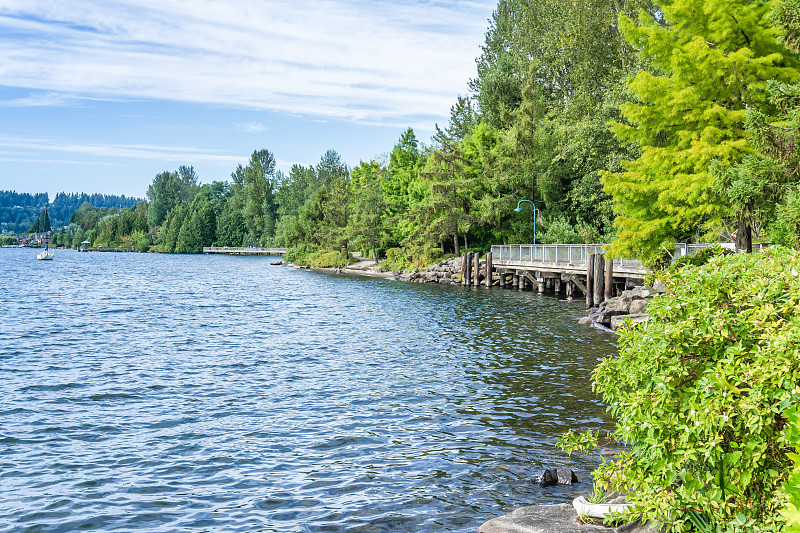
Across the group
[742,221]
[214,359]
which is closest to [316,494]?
[214,359]

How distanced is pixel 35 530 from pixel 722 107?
21.5 meters

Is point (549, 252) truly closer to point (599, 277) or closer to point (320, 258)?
point (599, 277)

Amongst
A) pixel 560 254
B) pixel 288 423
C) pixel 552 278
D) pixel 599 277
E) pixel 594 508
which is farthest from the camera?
pixel 552 278

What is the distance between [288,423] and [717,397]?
8.70 m

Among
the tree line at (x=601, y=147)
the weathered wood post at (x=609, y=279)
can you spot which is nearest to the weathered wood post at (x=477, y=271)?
the tree line at (x=601, y=147)

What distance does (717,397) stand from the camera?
5.23 m

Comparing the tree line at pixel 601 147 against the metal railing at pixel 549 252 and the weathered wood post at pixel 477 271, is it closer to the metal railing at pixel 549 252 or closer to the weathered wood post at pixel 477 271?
the metal railing at pixel 549 252

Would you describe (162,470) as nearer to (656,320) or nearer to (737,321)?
(656,320)

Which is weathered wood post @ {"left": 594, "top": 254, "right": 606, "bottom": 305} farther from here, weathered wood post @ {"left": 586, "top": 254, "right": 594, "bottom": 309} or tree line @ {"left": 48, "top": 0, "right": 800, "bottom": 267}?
tree line @ {"left": 48, "top": 0, "right": 800, "bottom": 267}

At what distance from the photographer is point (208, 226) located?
162 metres

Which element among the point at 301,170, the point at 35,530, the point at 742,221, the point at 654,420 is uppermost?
the point at 301,170

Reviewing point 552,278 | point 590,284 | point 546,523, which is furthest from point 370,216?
point 546,523

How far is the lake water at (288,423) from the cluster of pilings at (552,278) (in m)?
6.37

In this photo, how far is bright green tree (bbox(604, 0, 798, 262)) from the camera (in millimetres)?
20703
